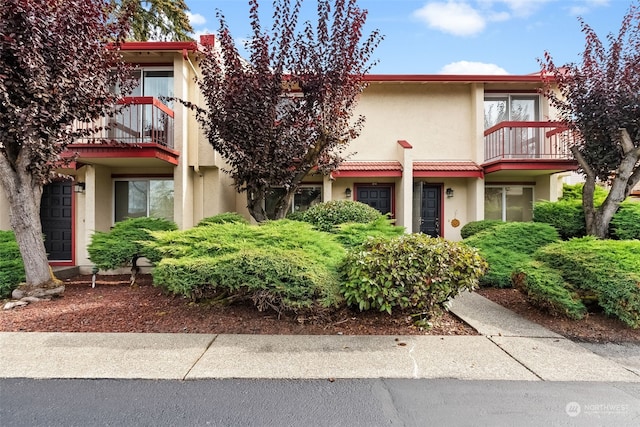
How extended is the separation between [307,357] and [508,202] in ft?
33.2

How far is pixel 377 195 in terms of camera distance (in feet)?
36.9

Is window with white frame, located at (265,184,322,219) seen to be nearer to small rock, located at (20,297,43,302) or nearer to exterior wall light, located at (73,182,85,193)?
exterior wall light, located at (73,182,85,193)

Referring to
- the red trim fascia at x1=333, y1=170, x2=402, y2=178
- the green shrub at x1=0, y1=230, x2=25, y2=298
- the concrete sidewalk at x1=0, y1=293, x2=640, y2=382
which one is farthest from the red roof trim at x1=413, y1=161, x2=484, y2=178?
the green shrub at x1=0, y1=230, x2=25, y2=298

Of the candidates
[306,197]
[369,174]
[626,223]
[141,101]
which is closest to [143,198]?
[141,101]

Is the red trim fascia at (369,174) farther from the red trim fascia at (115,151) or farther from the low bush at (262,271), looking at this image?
the low bush at (262,271)

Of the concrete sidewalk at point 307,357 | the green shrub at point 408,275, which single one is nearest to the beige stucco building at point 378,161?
the concrete sidewalk at point 307,357

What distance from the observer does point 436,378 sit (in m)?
3.43

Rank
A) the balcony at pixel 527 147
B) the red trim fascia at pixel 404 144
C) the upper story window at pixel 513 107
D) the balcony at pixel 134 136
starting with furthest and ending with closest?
1. the upper story window at pixel 513 107
2. the red trim fascia at pixel 404 144
3. the balcony at pixel 527 147
4. the balcony at pixel 134 136

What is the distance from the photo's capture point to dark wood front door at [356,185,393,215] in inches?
440

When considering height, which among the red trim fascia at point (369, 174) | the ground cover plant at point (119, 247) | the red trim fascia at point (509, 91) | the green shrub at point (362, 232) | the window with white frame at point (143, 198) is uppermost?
the red trim fascia at point (509, 91)

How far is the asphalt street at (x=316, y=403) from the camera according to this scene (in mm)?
2742

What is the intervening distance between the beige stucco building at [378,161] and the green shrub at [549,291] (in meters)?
4.59

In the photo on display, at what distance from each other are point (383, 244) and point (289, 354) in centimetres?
199

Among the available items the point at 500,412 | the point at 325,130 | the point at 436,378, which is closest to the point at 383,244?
the point at 436,378
